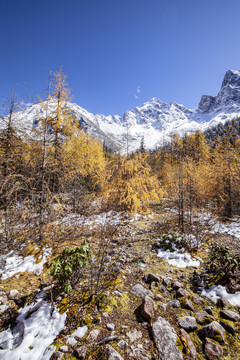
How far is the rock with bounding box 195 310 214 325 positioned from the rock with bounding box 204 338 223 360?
363 mm

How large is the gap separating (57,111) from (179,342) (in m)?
8.45

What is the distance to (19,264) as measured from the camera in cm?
403

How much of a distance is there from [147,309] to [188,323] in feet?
2.22

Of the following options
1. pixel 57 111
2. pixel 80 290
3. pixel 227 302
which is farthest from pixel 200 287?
pixel 57 111

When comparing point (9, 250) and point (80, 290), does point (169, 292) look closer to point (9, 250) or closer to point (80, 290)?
point (80, 290)

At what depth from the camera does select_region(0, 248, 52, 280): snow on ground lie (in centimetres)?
374

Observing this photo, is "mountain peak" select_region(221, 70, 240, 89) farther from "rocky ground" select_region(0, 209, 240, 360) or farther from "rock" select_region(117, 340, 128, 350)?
"rock" select_region(117, 340, 128, 350)

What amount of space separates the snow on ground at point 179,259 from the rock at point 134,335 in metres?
2.37

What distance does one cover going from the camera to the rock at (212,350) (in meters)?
1.92

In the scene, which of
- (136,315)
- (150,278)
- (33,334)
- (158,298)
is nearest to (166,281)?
(150,278)

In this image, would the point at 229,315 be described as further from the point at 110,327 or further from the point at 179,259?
the point at 110,327

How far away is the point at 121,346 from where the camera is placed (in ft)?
Result: 6.58

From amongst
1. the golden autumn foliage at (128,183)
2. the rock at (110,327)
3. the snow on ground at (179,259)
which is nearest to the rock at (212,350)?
the rock at (110,327)

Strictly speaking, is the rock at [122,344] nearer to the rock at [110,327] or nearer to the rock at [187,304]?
the rock at [110,327]
